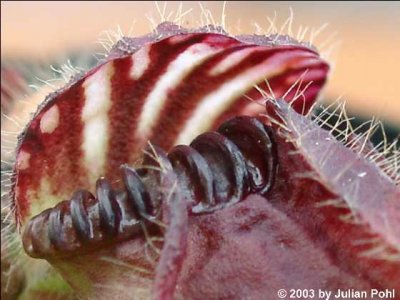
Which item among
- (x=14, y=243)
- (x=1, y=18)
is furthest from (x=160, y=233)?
(x=1, y=18)

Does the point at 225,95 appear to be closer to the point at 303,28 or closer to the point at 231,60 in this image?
the point at 231,60

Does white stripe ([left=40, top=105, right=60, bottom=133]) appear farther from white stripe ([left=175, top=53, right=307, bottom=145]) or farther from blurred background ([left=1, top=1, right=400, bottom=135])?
blurred background ([left=1, top=1, right=400, bottom=135])

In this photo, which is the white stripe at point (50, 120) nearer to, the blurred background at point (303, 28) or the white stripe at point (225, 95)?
the white stripe at point (225, 95)

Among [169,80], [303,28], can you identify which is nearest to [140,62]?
[169,80]

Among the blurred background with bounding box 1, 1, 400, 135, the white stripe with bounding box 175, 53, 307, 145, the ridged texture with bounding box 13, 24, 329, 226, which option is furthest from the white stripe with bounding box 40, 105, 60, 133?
the blurred background with bounding box 1, 1, 400, 135

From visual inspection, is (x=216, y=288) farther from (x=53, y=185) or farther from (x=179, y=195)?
(x=53, y=185)

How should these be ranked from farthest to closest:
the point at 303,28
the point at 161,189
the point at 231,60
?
the point at 303,28 → the point at 231,60 → the point at 161,189

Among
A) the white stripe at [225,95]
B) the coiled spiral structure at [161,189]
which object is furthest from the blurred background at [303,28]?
the coiled spiral structure at [161,189]
